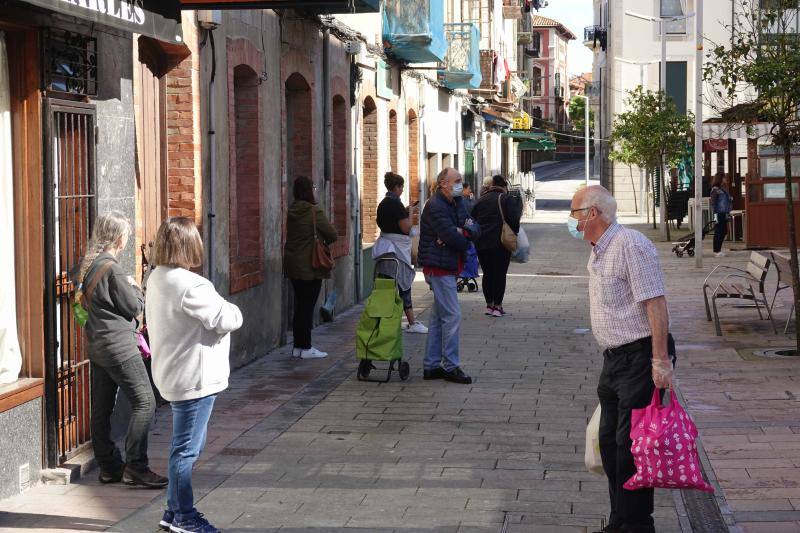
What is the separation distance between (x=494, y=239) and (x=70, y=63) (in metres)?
8.60

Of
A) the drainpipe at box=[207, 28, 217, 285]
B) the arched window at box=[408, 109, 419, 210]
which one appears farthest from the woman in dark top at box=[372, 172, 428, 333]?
the arched window at box=[408, 109, 419, 210]

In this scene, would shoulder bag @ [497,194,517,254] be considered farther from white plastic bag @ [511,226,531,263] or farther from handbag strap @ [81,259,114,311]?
handbag strap @ [81,259,114,311]

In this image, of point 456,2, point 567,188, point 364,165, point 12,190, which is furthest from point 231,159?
point 567,188

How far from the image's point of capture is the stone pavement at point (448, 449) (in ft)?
20.9

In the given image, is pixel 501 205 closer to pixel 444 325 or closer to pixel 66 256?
pixel 444 325

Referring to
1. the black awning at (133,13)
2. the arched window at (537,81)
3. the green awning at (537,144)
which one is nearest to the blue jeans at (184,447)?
the black awning at (133,13)

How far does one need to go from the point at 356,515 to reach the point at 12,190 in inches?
107

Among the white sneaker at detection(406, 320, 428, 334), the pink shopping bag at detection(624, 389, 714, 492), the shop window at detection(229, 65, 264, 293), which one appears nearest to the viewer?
the pink shopping bag at detection(624, 389, 714, 492)

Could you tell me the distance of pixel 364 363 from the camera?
10734 millimetres

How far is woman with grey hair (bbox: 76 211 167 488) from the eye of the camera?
6.85 m

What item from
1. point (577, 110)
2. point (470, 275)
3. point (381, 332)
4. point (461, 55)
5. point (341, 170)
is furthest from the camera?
point (577, 110)

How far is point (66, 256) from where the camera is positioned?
7.51 m

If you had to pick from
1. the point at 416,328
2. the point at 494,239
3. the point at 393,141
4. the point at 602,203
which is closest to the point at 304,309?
the point at 416,328

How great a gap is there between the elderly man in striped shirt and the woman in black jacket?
30.9 ft
